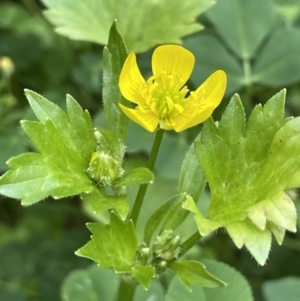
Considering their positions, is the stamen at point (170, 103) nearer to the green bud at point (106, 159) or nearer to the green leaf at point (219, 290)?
the green bud at point (106, 159)

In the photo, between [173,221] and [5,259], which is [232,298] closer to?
[173,221]

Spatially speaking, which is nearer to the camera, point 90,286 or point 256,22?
point 90,286

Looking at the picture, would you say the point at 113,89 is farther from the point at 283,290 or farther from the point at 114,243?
the point at 283,290

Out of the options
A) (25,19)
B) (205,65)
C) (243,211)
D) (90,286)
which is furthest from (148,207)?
(25,19)

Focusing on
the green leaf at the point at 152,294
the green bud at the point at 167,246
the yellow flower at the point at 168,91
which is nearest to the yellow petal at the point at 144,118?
the yellow flower at the point at 168,91

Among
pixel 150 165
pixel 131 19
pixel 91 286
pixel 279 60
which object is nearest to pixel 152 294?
pixel 91 286

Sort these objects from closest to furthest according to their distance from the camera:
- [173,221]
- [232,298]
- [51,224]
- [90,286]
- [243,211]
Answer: [243,211] → [173,221] → [232,298] → [90,286] → [51,224]
